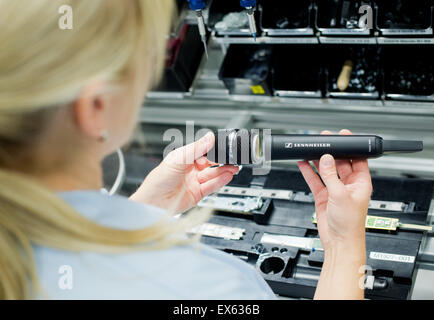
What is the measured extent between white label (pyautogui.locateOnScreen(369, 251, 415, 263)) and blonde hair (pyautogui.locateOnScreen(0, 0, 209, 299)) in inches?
27.1

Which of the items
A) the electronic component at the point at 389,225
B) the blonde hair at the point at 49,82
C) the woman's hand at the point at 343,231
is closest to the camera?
the blonde hair at the point at 49,82

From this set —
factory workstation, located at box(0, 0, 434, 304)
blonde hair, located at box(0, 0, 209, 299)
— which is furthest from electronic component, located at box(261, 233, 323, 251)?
blonde hair, located at box(0, 0, 209, 299)

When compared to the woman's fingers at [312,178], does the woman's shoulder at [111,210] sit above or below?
above

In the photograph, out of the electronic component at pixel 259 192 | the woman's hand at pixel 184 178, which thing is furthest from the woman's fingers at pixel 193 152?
the electronic component at pixel 259 192

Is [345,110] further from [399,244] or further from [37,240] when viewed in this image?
[37,240]

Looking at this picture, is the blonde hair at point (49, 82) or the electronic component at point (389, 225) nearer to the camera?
the blonde hair at point (49, 82)

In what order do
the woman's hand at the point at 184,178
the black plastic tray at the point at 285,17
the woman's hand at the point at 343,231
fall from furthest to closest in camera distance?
the black plastic tray at the point at 285,17
the woman's hand at the point at 184,178
the woman's hand at the point at 343,231

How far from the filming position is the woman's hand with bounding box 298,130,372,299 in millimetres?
868

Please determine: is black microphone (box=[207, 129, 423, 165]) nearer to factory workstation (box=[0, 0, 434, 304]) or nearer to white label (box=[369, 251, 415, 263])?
factory workstation (box=[0, 0, 434, 304])

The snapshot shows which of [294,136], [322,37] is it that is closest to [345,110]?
[322,37]

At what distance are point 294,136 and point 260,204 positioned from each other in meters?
0.37

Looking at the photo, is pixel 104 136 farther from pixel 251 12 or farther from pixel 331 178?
pixel 251 12

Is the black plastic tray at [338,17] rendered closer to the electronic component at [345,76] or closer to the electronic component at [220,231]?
the electronic component at [345,76]

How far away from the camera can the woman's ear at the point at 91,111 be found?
0.62m
